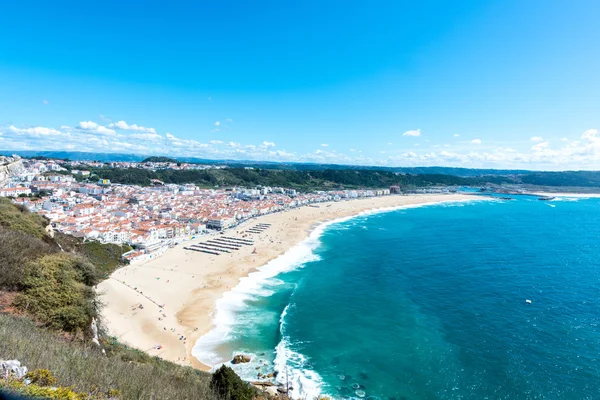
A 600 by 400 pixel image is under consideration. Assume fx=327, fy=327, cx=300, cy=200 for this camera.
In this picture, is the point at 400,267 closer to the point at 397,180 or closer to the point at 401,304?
the point at 401,304

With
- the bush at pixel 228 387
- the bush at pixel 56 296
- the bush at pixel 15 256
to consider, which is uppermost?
the bush at pixel 15 256

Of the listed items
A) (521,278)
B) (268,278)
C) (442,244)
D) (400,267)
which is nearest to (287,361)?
(268,278)

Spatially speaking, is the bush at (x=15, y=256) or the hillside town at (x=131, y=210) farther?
the hillside town at (x=131, y=210)

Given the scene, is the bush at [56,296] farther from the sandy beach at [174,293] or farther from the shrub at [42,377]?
the shrub at [42,377]

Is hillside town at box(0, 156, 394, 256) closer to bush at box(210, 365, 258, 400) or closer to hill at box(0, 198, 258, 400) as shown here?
hill at box(0, 198, 258, 400)

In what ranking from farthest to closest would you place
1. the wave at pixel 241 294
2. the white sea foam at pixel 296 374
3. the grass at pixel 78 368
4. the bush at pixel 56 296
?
the wave at pixel 241 294, the white sea foam at pixel 296 374, the bush at pixel 56 296, the grass at pixel 78 368

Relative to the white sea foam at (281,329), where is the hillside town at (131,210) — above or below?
above

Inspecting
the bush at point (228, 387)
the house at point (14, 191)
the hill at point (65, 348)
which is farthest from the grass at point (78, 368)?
the house at point (14, 191)
